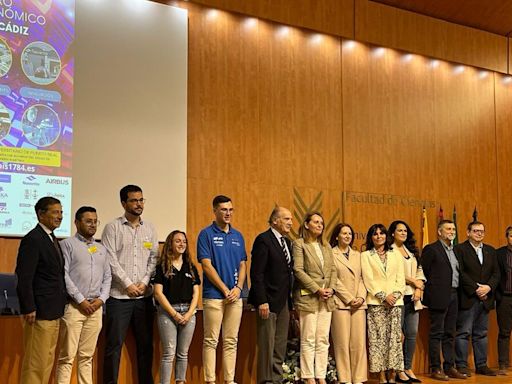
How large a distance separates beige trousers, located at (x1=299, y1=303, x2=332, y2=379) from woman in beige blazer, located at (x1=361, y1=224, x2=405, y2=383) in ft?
1.94

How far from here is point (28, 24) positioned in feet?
22.9

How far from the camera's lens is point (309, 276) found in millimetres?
6246

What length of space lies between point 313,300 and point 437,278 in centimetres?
169

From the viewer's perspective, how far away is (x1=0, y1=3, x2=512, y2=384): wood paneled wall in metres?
8.09

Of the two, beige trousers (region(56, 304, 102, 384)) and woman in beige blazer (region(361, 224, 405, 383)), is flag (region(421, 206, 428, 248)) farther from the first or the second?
beige trousers (region(56, 304, 102, 384))

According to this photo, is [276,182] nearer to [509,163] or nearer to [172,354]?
[172,354]

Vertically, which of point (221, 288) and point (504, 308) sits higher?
point (221, 288)

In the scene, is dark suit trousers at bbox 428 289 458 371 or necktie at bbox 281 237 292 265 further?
dark suit trousers at bbox 428 289 458 371

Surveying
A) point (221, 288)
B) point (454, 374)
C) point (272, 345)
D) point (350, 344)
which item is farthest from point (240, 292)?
point (454, 374)

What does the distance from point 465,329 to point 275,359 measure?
2.49 meters

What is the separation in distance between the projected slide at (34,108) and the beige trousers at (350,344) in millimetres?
2686

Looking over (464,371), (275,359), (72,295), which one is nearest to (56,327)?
(72,295)

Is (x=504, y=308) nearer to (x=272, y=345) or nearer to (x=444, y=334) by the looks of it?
(x=444, y=334)

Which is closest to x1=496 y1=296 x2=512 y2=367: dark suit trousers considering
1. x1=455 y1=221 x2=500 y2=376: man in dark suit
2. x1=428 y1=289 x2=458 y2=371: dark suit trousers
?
x1=455 y1=221 x2=500 y2=376: man in dark suit
